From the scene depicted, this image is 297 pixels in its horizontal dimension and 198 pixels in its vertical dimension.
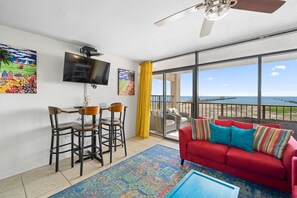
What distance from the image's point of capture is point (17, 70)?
216 cm

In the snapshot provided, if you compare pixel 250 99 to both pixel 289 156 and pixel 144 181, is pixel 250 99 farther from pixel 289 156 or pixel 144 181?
pixel 144 181

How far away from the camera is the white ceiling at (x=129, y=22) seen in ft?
5.34

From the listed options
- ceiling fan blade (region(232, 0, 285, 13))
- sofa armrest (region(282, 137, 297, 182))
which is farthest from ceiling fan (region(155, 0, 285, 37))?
sofa armrest (region(282, 137, 297, 182))

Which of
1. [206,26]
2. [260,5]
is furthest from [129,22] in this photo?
[260,5]

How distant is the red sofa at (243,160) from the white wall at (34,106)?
242cm

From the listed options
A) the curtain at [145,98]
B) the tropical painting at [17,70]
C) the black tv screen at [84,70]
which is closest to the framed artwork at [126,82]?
the curtain at [145,98]

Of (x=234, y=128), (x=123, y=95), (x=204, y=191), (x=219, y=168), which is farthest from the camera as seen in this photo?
(x=123, y=95)

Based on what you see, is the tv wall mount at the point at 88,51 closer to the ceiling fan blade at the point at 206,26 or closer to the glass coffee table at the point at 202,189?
the ceiling fan blade at the point at 206,26

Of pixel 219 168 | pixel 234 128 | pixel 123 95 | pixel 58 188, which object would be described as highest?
pixel 123 95

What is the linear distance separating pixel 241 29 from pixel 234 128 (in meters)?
1.67

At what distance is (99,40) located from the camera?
8.71ft

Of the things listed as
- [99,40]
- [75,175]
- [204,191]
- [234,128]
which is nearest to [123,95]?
[99,40]

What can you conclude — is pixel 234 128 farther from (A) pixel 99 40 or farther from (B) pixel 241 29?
(A) pixel 99 40

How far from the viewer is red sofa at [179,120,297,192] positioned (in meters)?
1.61
